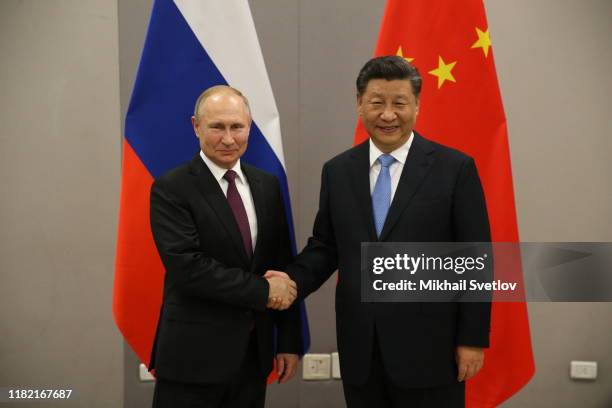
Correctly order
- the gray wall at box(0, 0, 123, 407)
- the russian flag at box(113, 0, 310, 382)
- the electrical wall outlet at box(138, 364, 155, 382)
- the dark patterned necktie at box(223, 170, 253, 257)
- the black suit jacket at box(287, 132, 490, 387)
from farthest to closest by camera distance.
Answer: the electrical wall outlet at box(138, 364, 155, 382)
the gray wall at box(0, 0, 123, 407)
the russian flag at box(113, 0, 310, 382)
the dark patterned necktie at box(223, 170, 253, 257)
the black suit jacket at box(287, 132, 490, 387)

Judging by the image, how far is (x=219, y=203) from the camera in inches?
69.2

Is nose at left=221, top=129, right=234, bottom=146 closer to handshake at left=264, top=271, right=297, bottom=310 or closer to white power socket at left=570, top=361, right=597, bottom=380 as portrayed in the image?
handshake at left=264, top=271, right=297, bottom=310

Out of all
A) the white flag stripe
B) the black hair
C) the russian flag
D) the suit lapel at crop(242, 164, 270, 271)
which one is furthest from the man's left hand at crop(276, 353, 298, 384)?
the black hair

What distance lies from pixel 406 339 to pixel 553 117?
1.77m

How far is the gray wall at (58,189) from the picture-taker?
2.73m

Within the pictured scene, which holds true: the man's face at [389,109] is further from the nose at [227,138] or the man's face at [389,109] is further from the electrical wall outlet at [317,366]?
the electrical wall outlet at [317,366]

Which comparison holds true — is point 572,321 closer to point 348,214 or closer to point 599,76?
point 599,76

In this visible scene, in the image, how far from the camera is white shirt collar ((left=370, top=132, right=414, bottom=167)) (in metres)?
1.75

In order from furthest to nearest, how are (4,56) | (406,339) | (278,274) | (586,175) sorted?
(586,175)
(4,56)
(278,274)
(406,339)

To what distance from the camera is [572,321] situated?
2.96m

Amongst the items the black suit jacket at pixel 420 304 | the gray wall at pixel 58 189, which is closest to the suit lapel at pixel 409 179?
the black suit jacket at pixel 420 304

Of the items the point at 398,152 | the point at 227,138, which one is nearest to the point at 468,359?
the point at 398,152

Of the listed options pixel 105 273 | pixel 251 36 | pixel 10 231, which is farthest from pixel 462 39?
pixel 10 231

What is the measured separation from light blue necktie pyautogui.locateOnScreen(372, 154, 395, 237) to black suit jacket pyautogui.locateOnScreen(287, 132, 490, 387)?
1.0 inches
